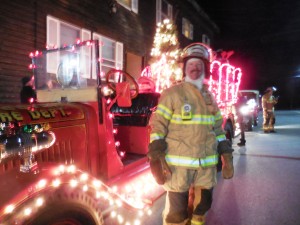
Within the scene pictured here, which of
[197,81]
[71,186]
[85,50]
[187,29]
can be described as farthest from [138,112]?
[187,29]

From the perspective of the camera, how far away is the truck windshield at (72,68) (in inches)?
154

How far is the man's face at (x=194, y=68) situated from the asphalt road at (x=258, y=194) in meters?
2.14

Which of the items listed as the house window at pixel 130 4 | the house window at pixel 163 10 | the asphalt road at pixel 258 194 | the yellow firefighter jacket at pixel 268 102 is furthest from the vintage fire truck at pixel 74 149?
the house window at pixel 163 10

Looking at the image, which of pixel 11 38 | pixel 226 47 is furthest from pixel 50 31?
pixel 226 47

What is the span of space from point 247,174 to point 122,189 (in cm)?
362

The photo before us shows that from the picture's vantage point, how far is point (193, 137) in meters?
2.86

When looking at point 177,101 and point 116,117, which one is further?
point 116,117

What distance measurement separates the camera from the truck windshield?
154 inches

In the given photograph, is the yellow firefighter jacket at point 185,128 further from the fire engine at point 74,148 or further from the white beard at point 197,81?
the fire engine at point 74,148

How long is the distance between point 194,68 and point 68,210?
175cm

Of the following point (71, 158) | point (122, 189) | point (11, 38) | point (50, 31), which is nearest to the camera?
point (71, 158)

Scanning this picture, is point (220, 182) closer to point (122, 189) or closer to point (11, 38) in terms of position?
point (122, 189)

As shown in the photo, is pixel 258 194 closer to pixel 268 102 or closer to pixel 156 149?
pixel 156 149

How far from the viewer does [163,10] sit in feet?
55.7
